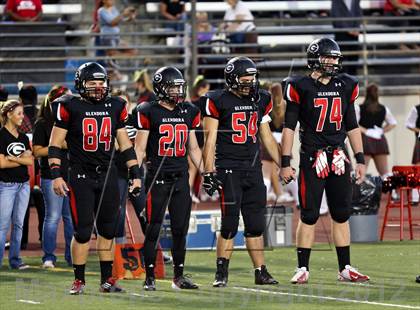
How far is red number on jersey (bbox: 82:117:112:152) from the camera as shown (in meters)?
11.2

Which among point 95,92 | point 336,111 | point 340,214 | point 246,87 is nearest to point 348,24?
point 336,111

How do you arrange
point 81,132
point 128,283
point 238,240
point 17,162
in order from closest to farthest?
point 81,132, point 128,283, point 17,162, point 238,240

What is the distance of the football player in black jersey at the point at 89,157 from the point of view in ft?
36.9

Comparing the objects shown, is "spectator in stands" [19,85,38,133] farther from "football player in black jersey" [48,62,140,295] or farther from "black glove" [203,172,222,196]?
"black glove" [203,172,222,196]

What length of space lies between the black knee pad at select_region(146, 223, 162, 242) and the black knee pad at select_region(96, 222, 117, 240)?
0.33 metres

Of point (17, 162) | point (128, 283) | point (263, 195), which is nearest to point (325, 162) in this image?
point (263, 195)

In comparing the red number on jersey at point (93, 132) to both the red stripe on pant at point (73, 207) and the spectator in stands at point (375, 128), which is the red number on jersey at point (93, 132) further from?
the spectator in stands at point (375, 128)

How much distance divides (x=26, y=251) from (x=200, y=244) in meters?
1.96

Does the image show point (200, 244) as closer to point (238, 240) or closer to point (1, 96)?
point (238, 240)

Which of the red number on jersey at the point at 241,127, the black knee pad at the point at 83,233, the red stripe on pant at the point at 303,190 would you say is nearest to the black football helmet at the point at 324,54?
the red number on jersey at the point at 241,127

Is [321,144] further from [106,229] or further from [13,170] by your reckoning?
[13,170]

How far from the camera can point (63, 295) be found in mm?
11375

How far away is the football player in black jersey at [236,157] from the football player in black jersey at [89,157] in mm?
788

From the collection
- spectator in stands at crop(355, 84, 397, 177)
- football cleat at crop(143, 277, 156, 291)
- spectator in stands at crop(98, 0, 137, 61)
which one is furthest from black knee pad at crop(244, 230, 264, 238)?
spectator in stands at crop(98, 0, 137, 61)
